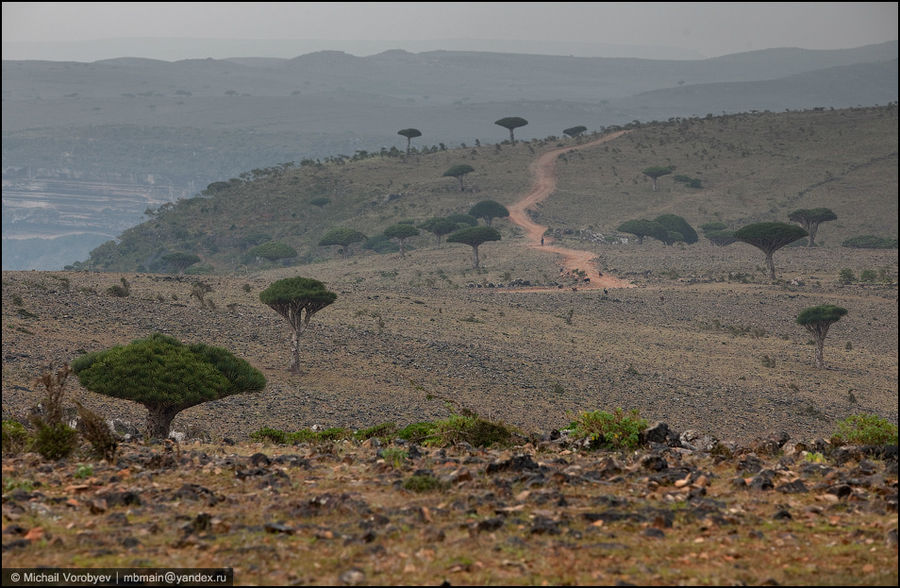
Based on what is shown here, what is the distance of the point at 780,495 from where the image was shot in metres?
12.0

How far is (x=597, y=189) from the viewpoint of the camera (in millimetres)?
105812

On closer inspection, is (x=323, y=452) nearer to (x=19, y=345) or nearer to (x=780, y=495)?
(x=780, y=495)

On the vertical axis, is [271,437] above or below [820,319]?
above

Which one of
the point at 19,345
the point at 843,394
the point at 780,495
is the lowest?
the point at 843,394

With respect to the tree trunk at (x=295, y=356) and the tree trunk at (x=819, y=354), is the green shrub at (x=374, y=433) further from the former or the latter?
the tree trunk at (x=819, y=354)

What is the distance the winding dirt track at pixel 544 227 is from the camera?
67969 mm

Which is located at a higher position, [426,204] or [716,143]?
[716,143]

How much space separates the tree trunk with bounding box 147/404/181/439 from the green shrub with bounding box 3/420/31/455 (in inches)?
249

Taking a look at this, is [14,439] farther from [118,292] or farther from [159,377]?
[118,292]

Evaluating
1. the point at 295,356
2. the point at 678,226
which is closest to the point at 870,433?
the point at 295,356

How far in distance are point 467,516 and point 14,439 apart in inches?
342

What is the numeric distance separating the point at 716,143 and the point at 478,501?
378ft

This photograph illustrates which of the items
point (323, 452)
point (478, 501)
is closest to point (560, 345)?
point (323, 452)

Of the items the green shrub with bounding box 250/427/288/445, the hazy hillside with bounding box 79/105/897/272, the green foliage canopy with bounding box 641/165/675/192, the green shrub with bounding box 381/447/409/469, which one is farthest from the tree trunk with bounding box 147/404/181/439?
the green foliage canopy with bounding box 641/165/675/192
